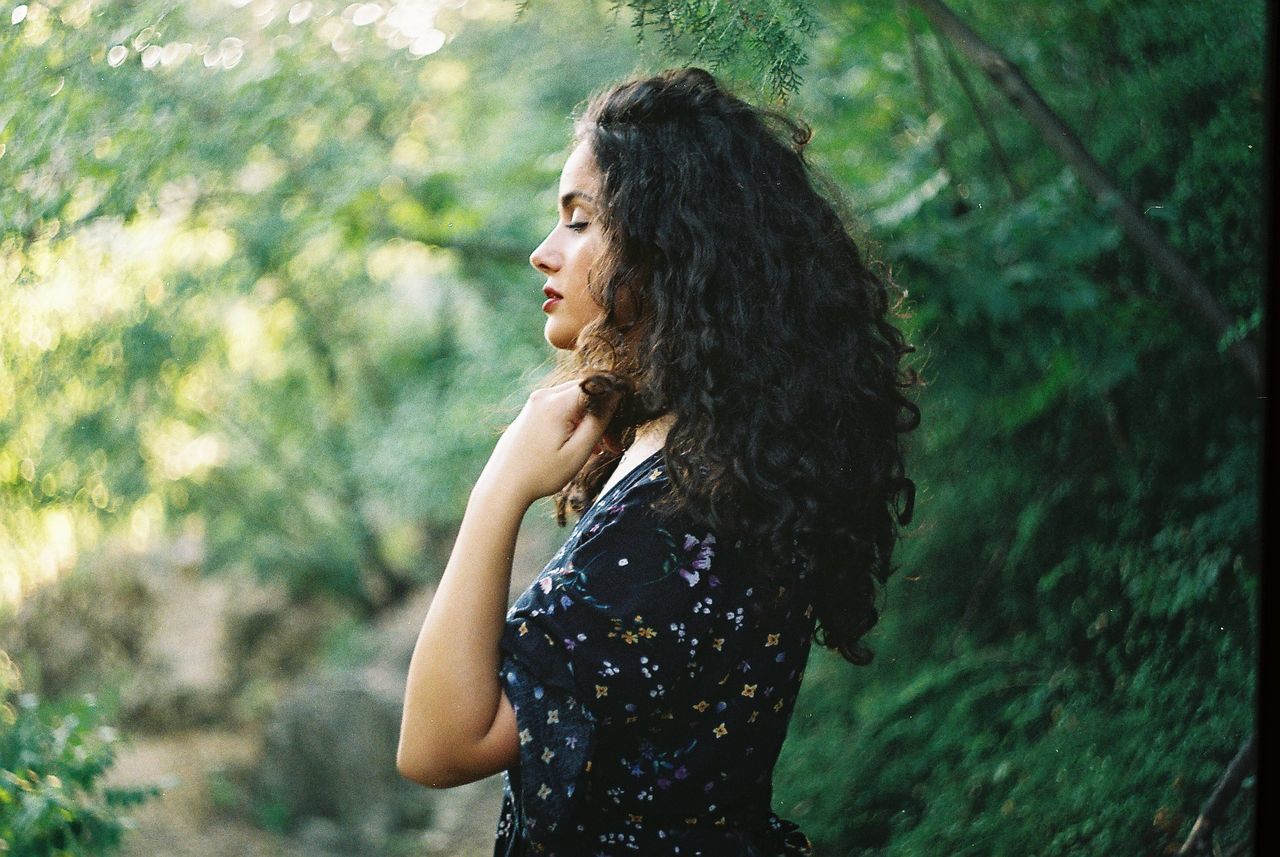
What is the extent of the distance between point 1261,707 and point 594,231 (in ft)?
Result: 3.61

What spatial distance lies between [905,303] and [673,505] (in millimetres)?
1536

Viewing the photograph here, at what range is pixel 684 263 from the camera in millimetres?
1583

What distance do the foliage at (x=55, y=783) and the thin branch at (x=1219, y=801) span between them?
2244 millimetres

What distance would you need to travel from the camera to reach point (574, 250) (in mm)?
1623

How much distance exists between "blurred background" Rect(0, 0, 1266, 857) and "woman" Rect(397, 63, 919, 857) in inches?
14.1

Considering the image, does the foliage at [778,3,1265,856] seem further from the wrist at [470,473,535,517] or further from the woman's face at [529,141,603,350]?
the wrist at [470,473,535,517]

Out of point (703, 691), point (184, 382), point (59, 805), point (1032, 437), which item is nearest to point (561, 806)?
point (703, 691)

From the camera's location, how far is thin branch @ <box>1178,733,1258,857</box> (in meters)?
2.12

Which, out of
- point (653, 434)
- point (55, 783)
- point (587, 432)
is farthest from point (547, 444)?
point (55, 783)

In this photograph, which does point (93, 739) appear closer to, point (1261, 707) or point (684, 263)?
point (684, 263)

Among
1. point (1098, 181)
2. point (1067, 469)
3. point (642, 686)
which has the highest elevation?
point (642, 686)

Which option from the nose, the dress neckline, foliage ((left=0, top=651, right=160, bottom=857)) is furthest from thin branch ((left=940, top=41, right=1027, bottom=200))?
foliage ((left=0, top=651, right=160, bottom=857))

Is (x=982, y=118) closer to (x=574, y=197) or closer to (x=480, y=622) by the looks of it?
(x=574, y=197)

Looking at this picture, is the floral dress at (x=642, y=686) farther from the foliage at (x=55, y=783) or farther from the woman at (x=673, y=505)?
the foliage at (x=55, y=783)
